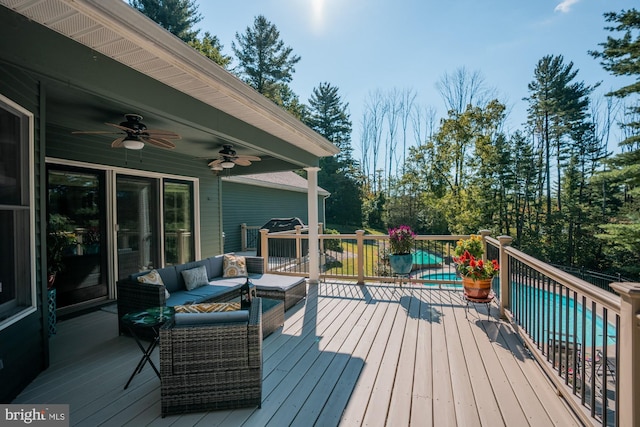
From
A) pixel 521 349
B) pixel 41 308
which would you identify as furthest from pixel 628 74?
pixel 41 308

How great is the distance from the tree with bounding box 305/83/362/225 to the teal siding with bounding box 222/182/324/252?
12496 mm

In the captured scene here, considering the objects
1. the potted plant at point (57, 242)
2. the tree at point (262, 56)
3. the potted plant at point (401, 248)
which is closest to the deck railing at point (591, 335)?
the potted plant at point (401, 248)

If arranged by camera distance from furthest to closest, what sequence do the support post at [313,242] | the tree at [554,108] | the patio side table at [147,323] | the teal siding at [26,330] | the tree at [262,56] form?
the tree at [262,56] < the tree at [554,108] < the support post at [313,242] < the patio side table at [147,323] < the teal siding at [26,330]

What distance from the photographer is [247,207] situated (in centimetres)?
1048

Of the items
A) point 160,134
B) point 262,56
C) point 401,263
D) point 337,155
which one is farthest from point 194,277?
point 337,155

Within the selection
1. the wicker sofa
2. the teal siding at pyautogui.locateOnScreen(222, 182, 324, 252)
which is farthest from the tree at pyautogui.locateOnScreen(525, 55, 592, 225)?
the wicker sofa

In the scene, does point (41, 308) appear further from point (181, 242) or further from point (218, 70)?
point (181, 242)

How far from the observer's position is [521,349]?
309 centimetres

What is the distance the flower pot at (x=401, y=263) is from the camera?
5297 millimetres

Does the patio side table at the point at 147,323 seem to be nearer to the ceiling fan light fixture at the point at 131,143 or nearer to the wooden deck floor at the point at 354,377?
the wooden deck floor at the point at 354,377

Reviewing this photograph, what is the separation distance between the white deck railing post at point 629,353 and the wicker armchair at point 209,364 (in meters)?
2.02

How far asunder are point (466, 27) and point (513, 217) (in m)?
11.5

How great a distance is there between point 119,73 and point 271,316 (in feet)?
9.22

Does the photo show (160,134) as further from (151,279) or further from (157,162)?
(157,162)
